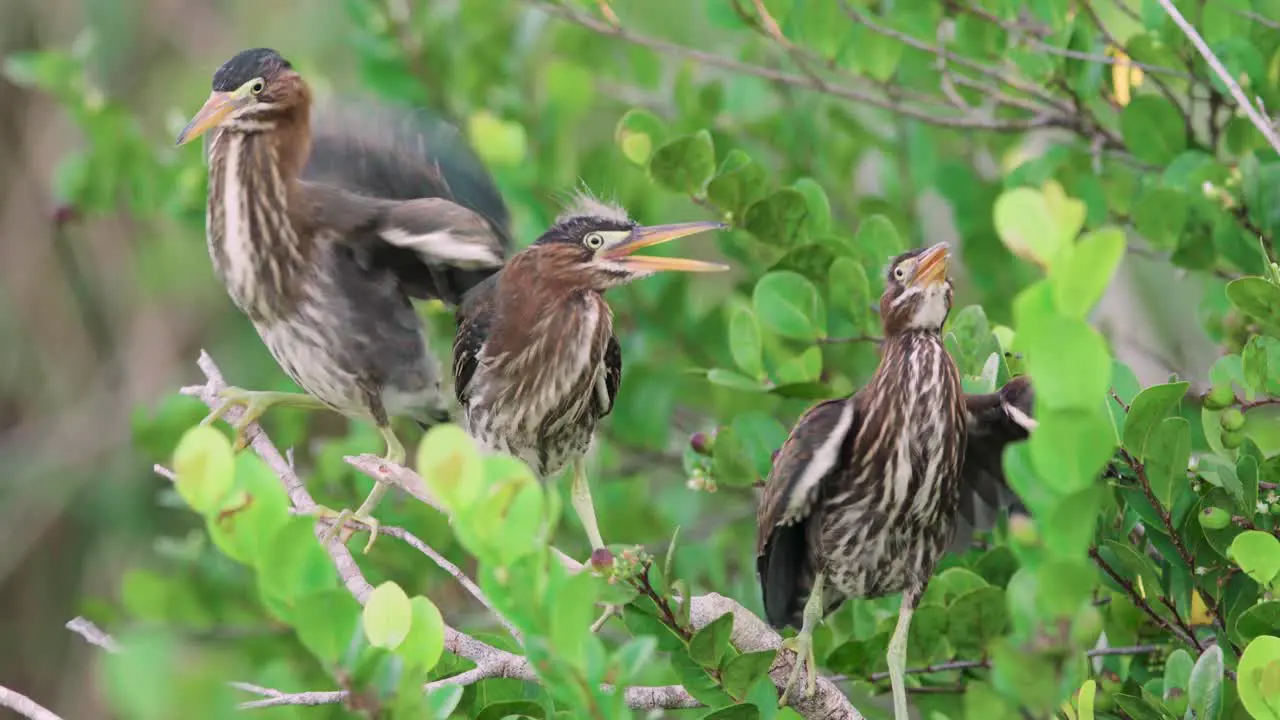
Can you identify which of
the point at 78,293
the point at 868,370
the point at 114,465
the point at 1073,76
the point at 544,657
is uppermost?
the point at 544,657

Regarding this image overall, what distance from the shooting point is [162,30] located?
6.30 meters

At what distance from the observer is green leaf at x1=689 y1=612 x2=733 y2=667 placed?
214 cm

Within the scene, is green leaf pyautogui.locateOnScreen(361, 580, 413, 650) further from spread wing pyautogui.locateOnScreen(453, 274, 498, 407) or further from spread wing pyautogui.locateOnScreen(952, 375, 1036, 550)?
spread wing pyautogui.locateOnScreen(453, 274, 498, 407)

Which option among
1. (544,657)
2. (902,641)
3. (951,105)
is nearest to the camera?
(544,657)

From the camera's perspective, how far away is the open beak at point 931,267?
9.11ft

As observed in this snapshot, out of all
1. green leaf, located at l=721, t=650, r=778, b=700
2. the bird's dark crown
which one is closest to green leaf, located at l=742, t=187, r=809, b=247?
the bird's dark crown

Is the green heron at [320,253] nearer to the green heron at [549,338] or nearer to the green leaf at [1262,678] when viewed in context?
the green heron at [549,338]

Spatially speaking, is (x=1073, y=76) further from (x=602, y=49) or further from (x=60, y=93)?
(x=60, y=93)

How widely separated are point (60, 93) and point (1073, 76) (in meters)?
2.55

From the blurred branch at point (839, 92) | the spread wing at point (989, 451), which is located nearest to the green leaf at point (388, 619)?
the spread wing at point (989, 451)

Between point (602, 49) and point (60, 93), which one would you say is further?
point (602, 49)

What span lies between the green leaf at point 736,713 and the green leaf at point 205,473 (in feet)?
2.55

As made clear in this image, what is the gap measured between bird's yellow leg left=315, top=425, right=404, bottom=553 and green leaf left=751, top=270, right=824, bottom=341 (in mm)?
793

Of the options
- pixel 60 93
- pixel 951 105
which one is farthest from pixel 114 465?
pixel 951 105
